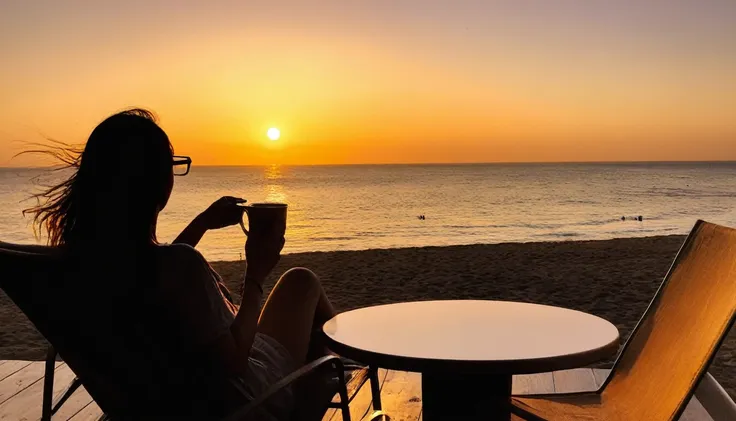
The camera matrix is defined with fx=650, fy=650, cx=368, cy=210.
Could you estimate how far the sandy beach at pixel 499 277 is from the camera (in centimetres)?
704

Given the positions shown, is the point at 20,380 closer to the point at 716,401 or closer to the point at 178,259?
the point at 178,259

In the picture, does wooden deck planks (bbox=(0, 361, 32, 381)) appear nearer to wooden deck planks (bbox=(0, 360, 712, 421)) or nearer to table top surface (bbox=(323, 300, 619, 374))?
wooden deck planks (bbox=(0, 360, 712, 421))

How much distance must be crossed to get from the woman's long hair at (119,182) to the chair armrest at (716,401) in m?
1.79

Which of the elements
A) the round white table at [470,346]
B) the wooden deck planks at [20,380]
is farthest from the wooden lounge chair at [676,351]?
the wooden deck planks at [20,380]

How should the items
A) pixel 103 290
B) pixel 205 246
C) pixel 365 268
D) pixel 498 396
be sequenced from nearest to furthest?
pixel 103 290 → pixel 498 396 → pixel 365 268 → pixel 205 246

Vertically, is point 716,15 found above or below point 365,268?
above

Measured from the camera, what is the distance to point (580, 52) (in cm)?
2112

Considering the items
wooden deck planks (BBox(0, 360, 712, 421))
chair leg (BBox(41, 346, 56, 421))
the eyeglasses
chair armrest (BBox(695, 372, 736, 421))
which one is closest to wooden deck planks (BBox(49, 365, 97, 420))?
wooden deck planks (BBox(0, 360, 712, 421))

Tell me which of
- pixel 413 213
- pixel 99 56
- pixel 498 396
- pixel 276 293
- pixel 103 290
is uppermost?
pixel 99 56

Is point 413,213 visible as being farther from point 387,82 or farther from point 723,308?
point 723,308

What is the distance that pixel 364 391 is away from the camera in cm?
338

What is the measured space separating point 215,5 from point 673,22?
13.9 m

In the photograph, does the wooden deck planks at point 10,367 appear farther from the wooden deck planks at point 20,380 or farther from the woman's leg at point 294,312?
the woman's leg at point 294,312

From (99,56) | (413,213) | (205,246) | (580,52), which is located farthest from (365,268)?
(413,213)
